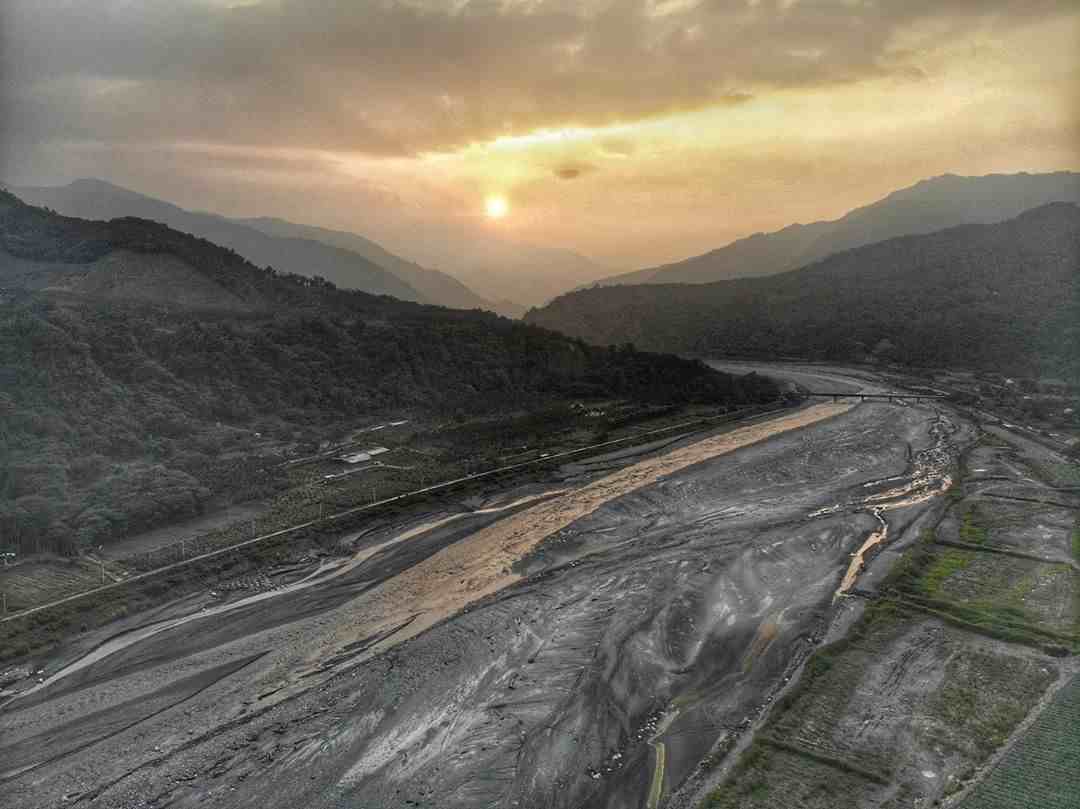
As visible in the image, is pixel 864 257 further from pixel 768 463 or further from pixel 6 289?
pixel 6 289

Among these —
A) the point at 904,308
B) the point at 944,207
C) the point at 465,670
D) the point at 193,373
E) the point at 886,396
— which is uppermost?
the point at 944,207

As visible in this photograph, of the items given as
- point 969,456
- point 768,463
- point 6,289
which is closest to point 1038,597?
point 768,463

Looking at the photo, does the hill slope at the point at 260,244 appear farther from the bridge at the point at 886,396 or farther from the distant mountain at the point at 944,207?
the bridge at the point at 886,396

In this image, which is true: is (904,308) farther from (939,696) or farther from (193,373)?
(939,696)

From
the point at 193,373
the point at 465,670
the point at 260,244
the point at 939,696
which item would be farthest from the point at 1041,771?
the point at 260,244

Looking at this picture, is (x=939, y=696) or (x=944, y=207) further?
(x=944, y=207)

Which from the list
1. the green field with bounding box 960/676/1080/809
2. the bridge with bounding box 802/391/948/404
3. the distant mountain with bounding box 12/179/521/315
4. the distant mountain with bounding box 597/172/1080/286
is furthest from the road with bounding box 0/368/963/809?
the distant mountain with bounding box 597/172/1080/286
